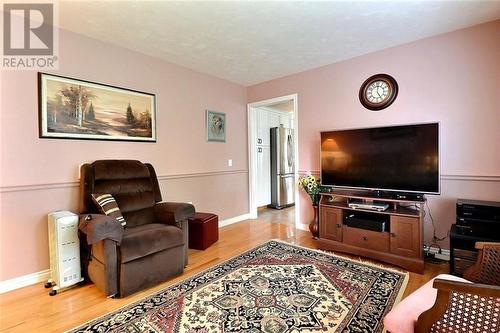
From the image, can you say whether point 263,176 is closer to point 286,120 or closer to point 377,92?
point 286,120

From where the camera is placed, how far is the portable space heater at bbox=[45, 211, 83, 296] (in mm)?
2166

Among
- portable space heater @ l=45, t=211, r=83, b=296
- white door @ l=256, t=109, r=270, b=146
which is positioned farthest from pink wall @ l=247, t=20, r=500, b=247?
portable space heater @ l=45, t=211, r=83, b=296

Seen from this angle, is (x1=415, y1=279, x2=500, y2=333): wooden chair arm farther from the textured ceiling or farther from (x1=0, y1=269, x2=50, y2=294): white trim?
(x1=0, y1=269, x2=50, y2=294): white trim

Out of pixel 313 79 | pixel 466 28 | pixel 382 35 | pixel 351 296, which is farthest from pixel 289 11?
pixel 351 296

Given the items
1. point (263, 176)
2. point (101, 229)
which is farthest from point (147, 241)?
point (263, 176)

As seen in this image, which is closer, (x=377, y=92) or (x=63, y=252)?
(x=63, y=252)

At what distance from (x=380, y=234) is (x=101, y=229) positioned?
2.68 metres

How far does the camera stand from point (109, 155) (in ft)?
9.26

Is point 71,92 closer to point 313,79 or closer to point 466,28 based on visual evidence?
point 313,79

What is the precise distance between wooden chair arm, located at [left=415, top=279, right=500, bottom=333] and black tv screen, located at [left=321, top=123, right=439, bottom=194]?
1.87 metres

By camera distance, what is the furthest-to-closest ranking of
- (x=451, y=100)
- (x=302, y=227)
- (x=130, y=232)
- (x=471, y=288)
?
(x=302, y=227), (x=451, y=100), (x=130, y=232), (x=471, y=288)

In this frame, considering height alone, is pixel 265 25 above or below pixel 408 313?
above

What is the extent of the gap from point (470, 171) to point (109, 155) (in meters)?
3.90

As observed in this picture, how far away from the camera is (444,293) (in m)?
0.97
